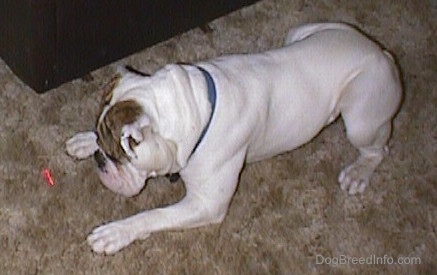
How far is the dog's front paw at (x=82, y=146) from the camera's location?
2465 millimetres

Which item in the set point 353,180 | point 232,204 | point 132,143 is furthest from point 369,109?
point 132,143

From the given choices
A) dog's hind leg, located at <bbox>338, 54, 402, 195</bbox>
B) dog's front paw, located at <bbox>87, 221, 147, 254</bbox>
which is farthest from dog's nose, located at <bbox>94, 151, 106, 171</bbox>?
dog's hind leg, located at <bbox>338, 54, 402, 195</bbox>

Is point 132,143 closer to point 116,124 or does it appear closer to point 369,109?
point 116,124

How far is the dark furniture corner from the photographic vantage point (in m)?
2.29

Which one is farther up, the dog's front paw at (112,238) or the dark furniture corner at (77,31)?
the dark furniture corner at (77,31)

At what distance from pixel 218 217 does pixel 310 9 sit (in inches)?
35.6

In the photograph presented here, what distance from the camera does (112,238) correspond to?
7.53 ft

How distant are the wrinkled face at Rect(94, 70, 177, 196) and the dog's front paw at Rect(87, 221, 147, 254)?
5.1 inches

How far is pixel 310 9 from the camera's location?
2980 millimetres

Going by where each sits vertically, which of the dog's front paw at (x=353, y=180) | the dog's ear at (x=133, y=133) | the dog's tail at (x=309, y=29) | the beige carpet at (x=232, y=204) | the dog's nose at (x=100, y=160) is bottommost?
the beige carpet at (x=232, y=204)

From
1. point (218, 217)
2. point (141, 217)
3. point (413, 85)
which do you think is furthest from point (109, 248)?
point (413, 85)

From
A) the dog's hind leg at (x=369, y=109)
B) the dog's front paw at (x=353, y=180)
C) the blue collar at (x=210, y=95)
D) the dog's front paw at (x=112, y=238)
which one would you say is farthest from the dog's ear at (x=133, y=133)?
the dog's front paw at (x=353, y=180)

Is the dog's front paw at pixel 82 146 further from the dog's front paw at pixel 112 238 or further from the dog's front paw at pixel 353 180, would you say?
the dog's front paw at pixel 353 180

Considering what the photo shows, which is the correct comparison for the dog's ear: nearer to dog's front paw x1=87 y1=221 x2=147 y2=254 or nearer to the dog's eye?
the dog's eye
